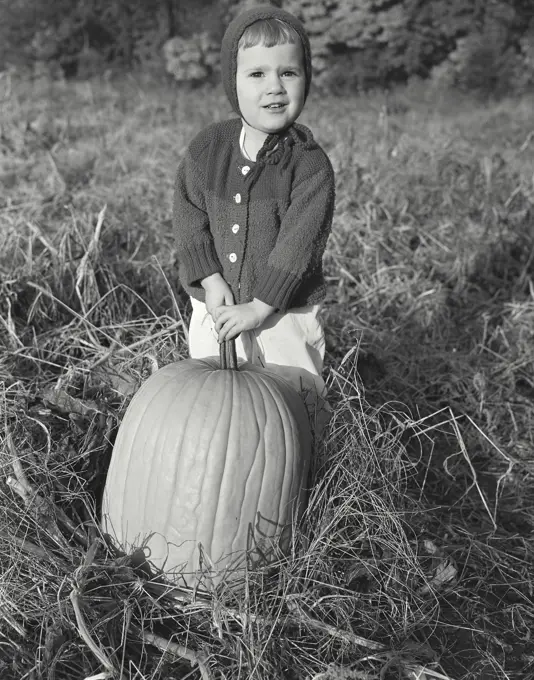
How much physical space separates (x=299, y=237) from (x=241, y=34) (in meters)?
0.52

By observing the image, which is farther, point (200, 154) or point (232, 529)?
point (200, 154)

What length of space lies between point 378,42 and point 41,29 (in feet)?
16.6

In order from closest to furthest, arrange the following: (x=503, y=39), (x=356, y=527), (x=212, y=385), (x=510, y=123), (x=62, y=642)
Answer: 1. (x=62, y=642)
2. (x=212, y=385)
3. (x=356, y=527)
4. (x=510, y=123)
5. (x=503, y=39)

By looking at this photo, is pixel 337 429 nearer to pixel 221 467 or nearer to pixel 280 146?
pixel 221 467

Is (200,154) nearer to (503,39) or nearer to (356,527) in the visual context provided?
(356,527)

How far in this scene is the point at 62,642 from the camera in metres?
1.76

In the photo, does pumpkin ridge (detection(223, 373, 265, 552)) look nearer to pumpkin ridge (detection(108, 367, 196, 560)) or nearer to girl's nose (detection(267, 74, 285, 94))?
pumpkin ridge (detection(108, 367, 196, 560))

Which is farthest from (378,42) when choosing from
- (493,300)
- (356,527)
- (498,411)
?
(356,527)

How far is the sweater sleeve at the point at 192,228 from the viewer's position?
2.11 metres

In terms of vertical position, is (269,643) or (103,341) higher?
(103,341)

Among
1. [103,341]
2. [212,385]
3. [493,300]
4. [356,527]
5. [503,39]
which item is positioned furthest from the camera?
[503,39]

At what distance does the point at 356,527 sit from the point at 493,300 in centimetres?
208

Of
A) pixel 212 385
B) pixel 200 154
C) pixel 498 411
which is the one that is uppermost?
pixel 200 154

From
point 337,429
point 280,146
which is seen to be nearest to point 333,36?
point 280,146
